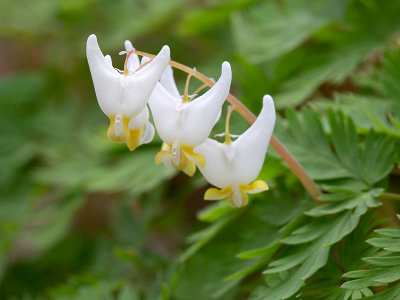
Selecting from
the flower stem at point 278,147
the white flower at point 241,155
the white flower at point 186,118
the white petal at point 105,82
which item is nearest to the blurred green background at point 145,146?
the flower stem at point 278,147

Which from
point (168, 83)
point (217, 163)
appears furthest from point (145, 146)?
point (217, 163)

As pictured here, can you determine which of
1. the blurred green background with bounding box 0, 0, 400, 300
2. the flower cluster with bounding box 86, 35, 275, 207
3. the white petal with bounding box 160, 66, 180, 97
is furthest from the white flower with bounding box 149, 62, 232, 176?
the blurred green background with bounding box 0, 0, 400, 300

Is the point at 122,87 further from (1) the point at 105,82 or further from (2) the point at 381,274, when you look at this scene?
(2) the point at 381,274

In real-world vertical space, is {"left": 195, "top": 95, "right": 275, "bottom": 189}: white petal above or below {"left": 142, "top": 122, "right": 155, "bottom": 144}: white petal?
below

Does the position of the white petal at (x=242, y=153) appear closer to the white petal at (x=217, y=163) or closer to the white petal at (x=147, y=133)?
the white petal at (x=217, y=163)

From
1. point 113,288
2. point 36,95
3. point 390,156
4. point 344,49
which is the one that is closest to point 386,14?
point 344,49

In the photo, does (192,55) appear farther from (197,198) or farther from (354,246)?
(354,246)

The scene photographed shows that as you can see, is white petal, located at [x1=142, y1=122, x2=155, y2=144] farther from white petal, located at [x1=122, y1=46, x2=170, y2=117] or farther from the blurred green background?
the blurred green background

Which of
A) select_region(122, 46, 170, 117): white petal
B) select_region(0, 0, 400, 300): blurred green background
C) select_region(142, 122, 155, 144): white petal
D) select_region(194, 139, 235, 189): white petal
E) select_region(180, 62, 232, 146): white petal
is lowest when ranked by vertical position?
select_region(0, 0, 400, 300): blurred green background
